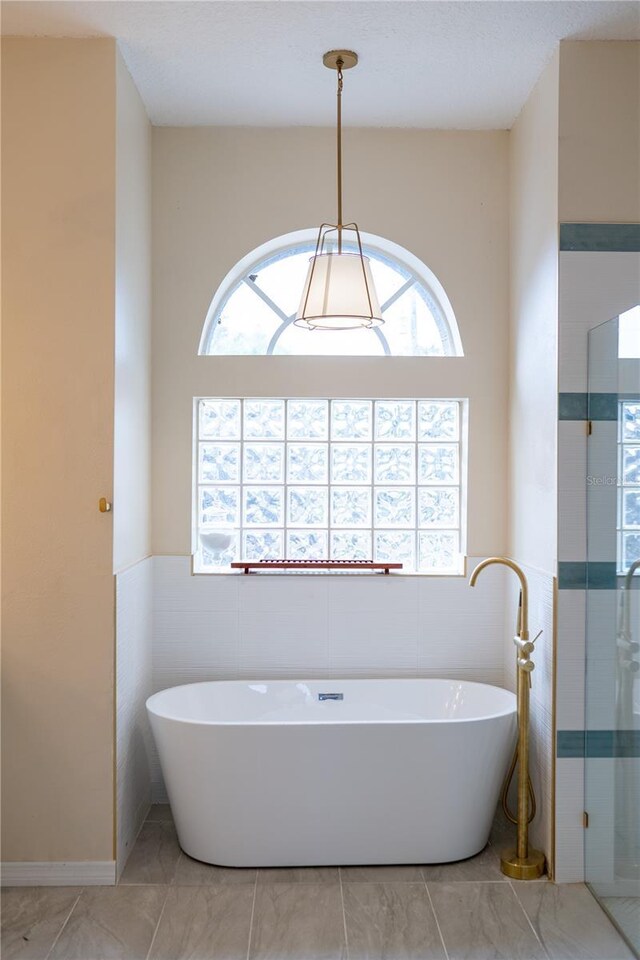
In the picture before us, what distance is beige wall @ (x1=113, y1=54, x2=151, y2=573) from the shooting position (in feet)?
10.4

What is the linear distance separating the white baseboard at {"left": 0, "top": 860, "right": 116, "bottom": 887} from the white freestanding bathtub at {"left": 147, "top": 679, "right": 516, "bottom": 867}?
1.05 ft

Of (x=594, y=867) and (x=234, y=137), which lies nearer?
(x=594, y=867)

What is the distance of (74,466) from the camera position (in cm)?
308

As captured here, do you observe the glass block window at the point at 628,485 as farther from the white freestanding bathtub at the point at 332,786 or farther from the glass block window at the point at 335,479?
the glass block window at the point at 335,479

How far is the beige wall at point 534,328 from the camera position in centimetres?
317

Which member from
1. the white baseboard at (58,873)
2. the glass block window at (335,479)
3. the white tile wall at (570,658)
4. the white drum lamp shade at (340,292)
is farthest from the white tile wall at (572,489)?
the white baseboard at (58,873)

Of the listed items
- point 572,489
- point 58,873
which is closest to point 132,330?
point 572,489

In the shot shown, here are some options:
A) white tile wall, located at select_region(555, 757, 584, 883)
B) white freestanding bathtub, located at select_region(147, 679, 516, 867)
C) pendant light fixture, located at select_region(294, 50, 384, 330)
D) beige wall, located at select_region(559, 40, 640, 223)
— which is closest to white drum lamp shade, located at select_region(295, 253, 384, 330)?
pendant light fixture, located at select_region(294, 50, 384, 330)

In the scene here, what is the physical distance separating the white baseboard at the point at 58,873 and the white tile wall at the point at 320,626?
933 millimetres

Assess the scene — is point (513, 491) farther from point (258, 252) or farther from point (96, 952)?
point (96, 952)

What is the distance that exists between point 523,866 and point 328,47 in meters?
3.08

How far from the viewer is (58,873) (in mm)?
3061

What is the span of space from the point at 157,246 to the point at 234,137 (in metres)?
0.61

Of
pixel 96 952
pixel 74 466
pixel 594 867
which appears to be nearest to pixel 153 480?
pixel 74 466
